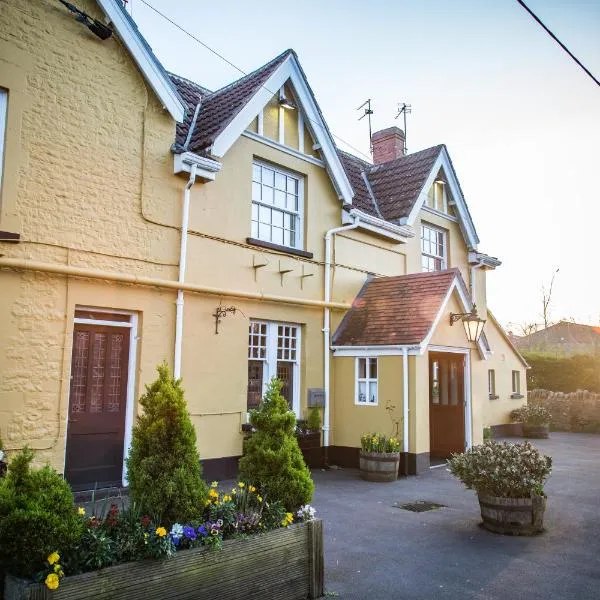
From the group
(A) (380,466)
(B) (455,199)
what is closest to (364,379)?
(A) (380,466)

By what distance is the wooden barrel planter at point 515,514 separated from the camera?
23.1 ft

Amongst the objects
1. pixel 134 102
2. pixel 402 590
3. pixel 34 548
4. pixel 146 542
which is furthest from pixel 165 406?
pixel 134 102

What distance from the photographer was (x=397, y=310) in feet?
41.8

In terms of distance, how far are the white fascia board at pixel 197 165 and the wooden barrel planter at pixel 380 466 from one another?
6474 millimetres

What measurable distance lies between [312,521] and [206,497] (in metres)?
1.13

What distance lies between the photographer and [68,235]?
28.6 ft

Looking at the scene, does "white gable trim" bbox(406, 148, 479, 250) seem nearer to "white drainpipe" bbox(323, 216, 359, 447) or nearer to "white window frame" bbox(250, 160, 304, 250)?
"white drainpipe" bbox(323, 216, 359, 447)

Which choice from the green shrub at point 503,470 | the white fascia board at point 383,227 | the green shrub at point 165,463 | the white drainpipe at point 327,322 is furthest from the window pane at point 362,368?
the green shrub at point 165,463

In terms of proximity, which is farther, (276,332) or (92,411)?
(276,332)

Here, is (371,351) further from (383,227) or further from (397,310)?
(383,227)

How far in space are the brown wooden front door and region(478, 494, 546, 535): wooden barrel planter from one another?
608 cm

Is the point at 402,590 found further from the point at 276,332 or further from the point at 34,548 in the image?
the point at 276,332

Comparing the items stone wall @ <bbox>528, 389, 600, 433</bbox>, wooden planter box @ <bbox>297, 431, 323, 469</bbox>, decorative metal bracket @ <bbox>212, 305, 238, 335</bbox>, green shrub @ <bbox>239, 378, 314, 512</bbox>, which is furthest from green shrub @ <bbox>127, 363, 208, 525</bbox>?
stone wall @ <bbox>528, 389, 600, 433</bbox>

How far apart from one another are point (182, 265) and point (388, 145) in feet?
39.8
